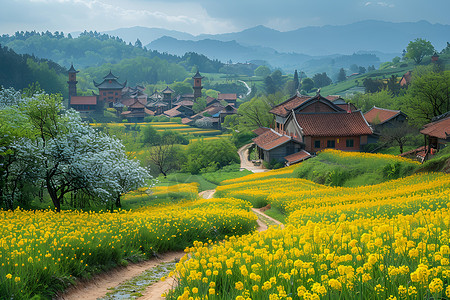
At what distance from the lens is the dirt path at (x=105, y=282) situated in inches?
376

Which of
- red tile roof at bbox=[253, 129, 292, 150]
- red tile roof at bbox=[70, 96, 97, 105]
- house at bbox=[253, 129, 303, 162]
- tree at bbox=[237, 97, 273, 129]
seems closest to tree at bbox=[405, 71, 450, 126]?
house at bbox=[253, 129, 303, 162]

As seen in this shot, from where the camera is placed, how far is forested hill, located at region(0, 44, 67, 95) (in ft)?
422

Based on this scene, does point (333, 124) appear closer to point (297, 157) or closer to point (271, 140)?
point (297, 157)

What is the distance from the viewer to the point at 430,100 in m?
54.4

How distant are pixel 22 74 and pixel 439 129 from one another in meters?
127

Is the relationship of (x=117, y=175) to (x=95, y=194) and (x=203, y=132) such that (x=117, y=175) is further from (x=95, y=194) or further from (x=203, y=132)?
(x=203, y=132)

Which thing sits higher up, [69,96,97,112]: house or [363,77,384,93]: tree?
[363,77,384,93]: tree

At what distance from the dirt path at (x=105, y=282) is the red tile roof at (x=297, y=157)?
4172cm

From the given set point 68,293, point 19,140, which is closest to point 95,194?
point 19,140

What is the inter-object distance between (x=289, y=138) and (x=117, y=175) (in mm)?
35276

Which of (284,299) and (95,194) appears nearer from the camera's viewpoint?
(284,299)

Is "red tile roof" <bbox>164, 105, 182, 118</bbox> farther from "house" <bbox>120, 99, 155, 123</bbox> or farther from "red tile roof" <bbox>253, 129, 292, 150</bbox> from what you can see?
"red tile roof" <bbox>253, 129, 292, 150</bbox>

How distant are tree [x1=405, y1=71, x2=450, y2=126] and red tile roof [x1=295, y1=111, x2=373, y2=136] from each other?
616 cm

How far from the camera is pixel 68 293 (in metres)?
9.41
